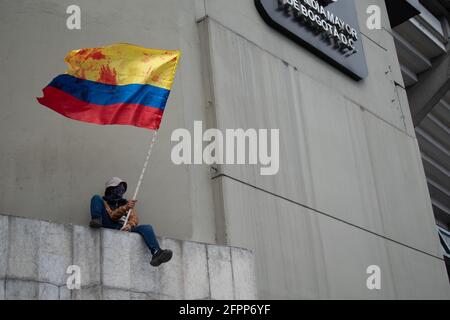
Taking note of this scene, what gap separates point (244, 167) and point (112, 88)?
10.4 feet

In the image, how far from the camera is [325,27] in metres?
17.5

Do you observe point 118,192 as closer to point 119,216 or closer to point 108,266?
point 119,216

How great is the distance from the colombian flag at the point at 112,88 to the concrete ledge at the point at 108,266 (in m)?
1.61

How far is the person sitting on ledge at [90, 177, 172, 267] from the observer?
1063 centimetres

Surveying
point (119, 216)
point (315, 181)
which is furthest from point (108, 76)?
point (315, 181)

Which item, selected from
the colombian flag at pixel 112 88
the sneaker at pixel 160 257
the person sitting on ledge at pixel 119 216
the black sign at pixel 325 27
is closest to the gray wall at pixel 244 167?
the black sign at pixel 325 27

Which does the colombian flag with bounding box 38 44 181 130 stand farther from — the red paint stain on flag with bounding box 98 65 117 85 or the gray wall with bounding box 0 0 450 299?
the gray wall with bounding box 0 0 450 299

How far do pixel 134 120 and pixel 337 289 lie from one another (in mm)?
5195

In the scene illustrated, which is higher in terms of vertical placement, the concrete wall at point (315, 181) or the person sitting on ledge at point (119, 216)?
the concrete wall at point (315, 181)

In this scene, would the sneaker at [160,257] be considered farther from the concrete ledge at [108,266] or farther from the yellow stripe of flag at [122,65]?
the yellow stripe of flag at [122,65]

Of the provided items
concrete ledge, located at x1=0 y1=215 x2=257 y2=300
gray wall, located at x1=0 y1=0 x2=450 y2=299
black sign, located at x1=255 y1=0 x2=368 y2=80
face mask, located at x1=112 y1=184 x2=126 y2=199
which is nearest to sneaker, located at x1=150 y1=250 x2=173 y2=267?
concrete ledge, located at x1=0 y1=215 x2=257 y2=300

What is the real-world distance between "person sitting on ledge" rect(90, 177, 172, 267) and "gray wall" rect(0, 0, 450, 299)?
586mm

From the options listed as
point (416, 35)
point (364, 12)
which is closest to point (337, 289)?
point (364, 12)

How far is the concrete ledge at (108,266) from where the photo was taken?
9.52 metres
